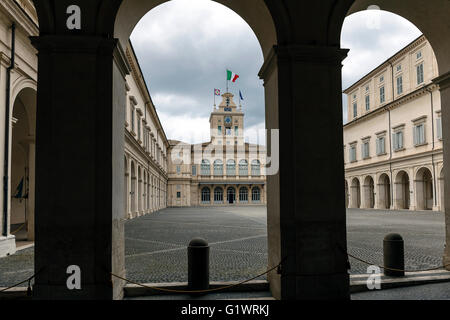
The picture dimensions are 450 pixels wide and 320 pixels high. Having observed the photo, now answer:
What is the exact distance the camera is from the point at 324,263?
5.45 meters

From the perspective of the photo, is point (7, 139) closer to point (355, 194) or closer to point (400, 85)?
point (400, 85)

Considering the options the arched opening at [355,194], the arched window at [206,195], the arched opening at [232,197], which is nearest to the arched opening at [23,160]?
the arched opening at [355,194]

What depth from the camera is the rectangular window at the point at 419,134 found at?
32.7m

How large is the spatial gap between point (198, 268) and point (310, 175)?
2467mm

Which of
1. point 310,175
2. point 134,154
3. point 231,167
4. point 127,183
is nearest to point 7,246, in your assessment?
point 310,175

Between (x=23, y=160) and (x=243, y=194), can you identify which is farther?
(x=243, y=194)

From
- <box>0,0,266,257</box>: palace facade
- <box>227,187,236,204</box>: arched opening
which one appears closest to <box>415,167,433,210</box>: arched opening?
<box>0,0,266,257</box>: palace facade

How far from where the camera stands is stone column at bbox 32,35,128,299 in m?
5.10

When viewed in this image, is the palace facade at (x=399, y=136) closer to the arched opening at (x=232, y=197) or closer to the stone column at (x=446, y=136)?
the stone column at (x=446, y=136)

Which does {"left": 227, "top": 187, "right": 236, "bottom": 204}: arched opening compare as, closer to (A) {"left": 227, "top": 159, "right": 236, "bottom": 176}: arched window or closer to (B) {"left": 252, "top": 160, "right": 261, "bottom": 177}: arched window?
(A) {"left": 227, "top": 159, "right": 236, "bottom": 176}: arched window

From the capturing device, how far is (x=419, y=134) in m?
33.4

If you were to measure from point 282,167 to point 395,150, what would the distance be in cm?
3605

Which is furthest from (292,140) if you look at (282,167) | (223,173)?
(223,173)
